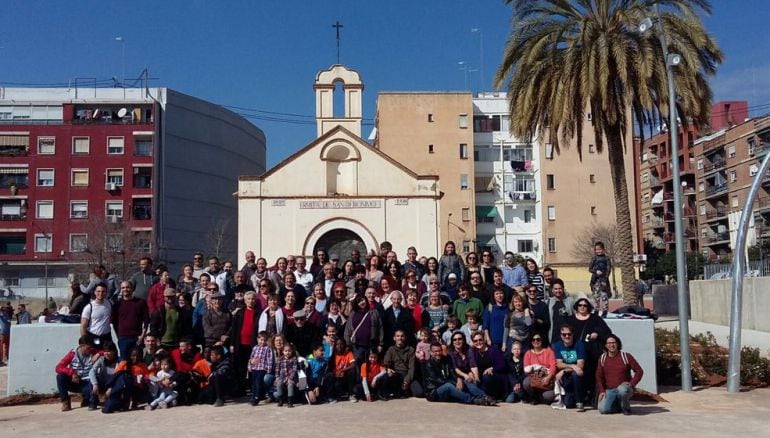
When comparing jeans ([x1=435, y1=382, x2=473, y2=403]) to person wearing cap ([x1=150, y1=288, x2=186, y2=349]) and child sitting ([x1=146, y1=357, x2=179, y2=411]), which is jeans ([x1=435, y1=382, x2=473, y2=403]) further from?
person wearing cap ([x1=150, y1=288, x2=186, y2=349])

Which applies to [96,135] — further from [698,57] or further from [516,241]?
[698,57]

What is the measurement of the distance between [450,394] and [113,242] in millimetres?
44870

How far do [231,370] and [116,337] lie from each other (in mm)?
2471

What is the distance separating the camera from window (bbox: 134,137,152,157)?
189ft

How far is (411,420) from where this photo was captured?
10.5 m

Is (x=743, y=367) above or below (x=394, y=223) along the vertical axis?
below

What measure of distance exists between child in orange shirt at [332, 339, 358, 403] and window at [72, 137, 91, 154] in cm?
4960

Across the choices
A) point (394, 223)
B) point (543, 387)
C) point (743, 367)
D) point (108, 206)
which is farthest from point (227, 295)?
point (108, 206)

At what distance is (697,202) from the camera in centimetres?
7069

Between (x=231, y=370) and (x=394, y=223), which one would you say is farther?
(x=394, y=223)

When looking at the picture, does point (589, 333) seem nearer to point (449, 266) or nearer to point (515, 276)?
point (515, 276)

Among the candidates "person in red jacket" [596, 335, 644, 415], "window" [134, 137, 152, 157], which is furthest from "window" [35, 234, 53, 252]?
"person in red jacket" [596, 335, 644, 415]

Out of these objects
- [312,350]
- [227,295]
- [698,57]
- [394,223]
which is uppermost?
[698,57]

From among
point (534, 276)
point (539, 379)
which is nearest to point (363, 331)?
point (539, 379)
